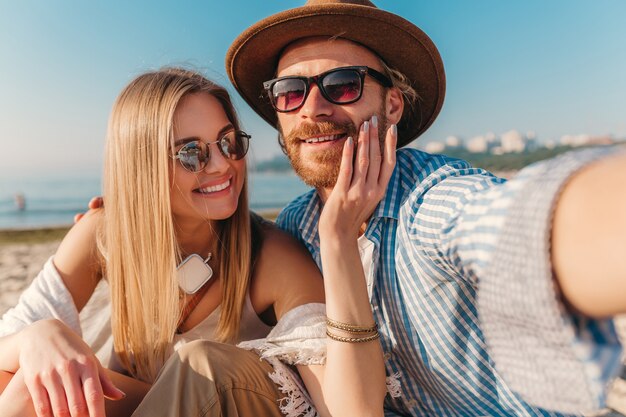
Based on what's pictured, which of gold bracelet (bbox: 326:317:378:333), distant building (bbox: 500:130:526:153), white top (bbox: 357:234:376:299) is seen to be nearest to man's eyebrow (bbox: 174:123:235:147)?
white top (bbox: 357:234:376:299)

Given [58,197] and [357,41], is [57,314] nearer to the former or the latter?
[357,41]

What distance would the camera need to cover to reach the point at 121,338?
118 inches

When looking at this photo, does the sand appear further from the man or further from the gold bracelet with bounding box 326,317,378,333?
the gold bracelet with bounding box 326,317,378,333

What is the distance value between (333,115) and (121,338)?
1792 millimetres

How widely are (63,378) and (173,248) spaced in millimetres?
916

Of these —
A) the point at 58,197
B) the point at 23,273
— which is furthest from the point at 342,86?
the point at 58,197

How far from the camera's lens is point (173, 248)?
2.80m

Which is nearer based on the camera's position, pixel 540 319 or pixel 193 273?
pixel 540 319

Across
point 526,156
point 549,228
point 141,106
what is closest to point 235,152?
point 141,106

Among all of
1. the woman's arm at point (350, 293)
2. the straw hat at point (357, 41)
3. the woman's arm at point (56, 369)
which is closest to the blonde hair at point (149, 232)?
the straw hat at point (357, 41)

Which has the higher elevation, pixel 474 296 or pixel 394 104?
pixel 394 104

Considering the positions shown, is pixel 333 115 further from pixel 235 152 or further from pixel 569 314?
pixel 569 314

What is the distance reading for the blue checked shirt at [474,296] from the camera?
1.02m

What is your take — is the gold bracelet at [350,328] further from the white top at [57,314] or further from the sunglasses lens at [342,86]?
the sunglasses lens at [342,86]
